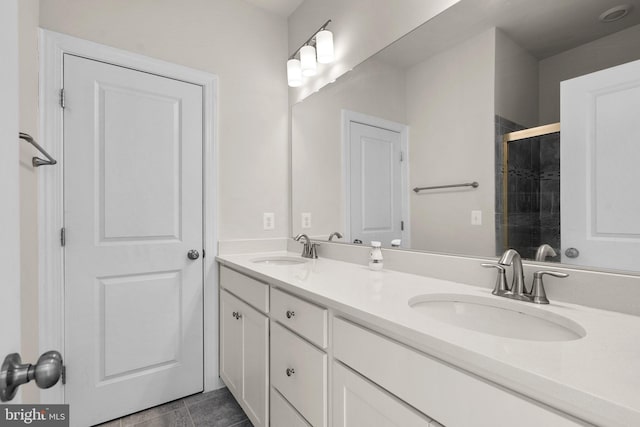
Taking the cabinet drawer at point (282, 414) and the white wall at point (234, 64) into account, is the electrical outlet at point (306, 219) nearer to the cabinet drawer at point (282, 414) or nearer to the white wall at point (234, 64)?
the white wall at point (234, 64)

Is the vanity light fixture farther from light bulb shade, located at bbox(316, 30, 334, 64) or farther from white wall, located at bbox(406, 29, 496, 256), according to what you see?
white wall, located at bbox(406, 29, 496, 256)

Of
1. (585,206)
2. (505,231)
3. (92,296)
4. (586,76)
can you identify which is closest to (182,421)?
(92,296)

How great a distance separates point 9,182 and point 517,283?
3.92ft

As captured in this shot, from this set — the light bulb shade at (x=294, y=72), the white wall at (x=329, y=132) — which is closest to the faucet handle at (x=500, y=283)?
the white wall at (x=329, y=132)

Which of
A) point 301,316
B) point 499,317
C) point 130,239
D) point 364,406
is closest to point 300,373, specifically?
point 301,316

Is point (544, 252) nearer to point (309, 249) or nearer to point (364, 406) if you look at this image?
point (364, 406)

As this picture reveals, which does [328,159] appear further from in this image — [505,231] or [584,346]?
[584,346]

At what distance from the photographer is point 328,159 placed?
78.3 inches

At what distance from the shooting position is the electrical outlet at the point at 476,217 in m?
1.16

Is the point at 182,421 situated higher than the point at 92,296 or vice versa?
the point at 92,296

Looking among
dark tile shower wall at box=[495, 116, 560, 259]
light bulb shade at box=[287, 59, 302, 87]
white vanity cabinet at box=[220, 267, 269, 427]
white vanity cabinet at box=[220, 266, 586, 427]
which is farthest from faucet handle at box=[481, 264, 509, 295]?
light bulb shade at box=[287, 59, 302, 87]

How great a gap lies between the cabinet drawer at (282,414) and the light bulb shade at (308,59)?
186 cm

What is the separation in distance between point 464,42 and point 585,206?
0.76m

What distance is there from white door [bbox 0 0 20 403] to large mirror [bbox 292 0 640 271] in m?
1.26
